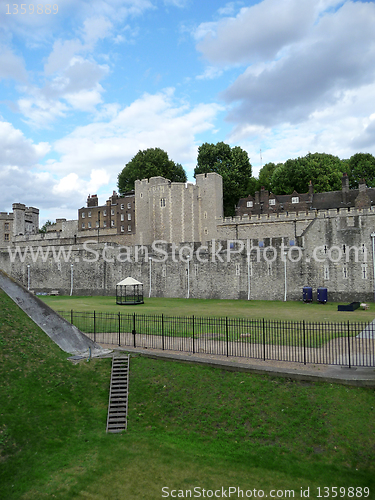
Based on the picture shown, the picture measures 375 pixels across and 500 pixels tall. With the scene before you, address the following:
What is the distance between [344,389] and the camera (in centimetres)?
1161

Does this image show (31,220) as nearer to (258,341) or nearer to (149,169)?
(149,169)

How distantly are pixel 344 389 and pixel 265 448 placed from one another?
3405 mm

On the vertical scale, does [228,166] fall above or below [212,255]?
above

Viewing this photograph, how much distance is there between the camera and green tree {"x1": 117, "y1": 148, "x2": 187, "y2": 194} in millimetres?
63272

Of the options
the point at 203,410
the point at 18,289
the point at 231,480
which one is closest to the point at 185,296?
the point at 18,289

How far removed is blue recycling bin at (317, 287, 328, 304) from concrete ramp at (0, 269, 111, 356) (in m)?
22.1

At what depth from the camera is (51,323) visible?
15836mm

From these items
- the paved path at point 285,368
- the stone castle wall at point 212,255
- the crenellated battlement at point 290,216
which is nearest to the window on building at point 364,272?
the stone castle wall at point 212,255

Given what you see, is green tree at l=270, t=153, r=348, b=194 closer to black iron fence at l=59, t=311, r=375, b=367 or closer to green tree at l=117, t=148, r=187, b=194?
green tree at l=117, t=148, r=187, b=194

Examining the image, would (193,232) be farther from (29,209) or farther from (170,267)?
(29,209)

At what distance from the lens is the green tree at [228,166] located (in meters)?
61.0

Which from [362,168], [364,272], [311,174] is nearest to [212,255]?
[364,272]

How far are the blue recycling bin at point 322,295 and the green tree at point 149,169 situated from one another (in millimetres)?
38185

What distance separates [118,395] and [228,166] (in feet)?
177
